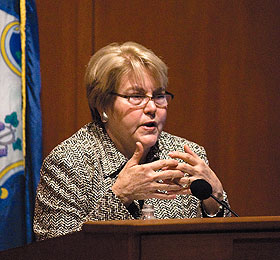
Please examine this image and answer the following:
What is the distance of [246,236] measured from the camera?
117 centimetres

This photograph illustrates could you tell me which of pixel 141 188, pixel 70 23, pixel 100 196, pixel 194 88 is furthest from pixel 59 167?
pixel 194 88

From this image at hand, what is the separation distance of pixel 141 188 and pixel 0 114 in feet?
3.07

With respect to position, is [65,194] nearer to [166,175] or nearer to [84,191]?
[84,191]

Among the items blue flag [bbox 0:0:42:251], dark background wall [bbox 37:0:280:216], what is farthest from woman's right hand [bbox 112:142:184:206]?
dark background wall [bbox 37:0:280:216]

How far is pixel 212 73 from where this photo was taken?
3242 mm

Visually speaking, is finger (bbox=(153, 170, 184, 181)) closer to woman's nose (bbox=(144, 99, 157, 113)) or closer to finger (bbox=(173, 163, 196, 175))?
finger (bbox=(173, 163, 196, 175))

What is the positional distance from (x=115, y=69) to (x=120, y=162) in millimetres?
397

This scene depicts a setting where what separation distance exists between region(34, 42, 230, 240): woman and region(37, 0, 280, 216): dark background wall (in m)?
0.63

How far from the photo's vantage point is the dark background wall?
2963 millimetres

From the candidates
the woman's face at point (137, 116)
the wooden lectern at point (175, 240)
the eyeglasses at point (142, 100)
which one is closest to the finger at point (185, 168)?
the woman's face at point (137, 116)

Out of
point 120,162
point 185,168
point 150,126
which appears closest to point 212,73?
point 150,126

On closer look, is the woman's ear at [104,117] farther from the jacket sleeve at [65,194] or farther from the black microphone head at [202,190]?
the black microphone head at [202,190]

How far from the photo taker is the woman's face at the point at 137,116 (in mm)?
2252

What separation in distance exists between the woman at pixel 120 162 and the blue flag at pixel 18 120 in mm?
422
